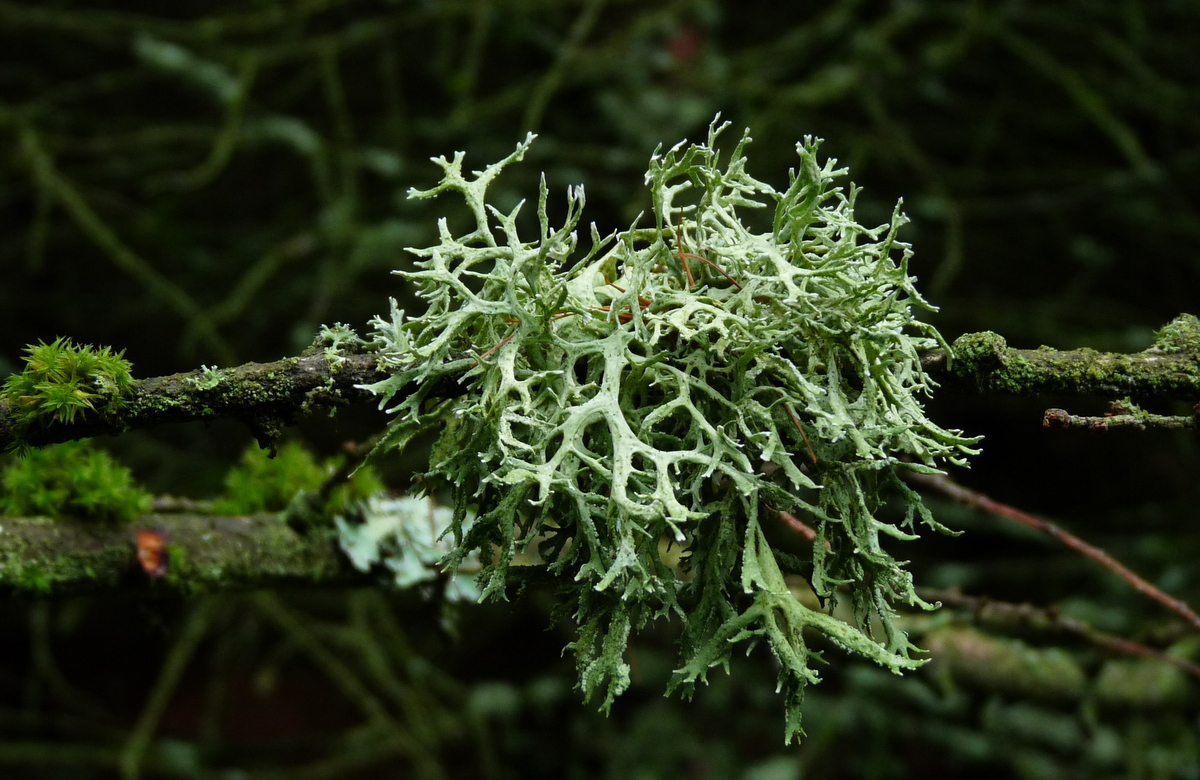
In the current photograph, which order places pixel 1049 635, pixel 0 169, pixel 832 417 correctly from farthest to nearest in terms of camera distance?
1. pixel 0 169
2. pixel 1049 635
3. pixel 832 417

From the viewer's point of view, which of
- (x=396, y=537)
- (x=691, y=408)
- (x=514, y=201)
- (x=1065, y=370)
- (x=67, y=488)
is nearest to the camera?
(x=691, y=408)

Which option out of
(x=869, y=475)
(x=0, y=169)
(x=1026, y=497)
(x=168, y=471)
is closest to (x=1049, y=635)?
(x=869, y=475)

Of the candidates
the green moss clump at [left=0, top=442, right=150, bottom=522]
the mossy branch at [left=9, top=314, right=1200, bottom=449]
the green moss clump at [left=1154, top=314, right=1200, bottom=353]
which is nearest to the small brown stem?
the mossy branch at [left=9, top=314, right=1200, bottom=449]

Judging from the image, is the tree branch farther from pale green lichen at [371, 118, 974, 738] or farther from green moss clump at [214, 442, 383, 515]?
green moss clump at [214, 442, 383, 515]

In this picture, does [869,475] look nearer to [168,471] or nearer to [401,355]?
[401,355]

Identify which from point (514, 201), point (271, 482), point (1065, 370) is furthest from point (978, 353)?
point (514, 201)

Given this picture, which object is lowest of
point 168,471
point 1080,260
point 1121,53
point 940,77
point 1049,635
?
point 1049,635

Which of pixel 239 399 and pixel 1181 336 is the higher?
pixel 1181 336

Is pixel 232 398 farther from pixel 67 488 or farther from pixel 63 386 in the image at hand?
pixel 67 488
